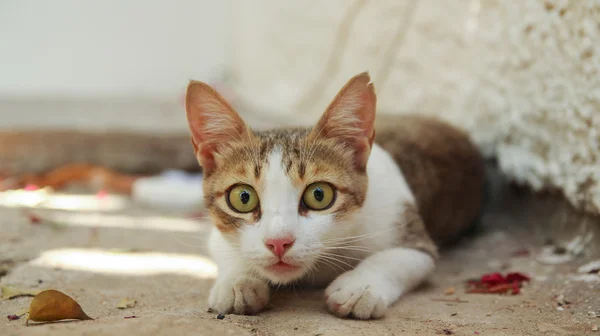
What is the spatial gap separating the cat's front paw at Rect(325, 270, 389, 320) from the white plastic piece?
1.85m

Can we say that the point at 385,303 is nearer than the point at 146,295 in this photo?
Yes

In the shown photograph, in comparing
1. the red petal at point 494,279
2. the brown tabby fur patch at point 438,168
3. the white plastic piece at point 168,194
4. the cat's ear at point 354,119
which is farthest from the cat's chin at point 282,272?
the white plastic piece at point 168,194

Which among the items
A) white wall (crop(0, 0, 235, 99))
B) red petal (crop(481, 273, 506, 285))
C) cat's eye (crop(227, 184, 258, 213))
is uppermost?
white wall (crop(0, 0, 235, 99))

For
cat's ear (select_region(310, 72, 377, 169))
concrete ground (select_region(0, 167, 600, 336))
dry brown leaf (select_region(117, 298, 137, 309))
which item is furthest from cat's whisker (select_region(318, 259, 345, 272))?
dry brown leaf (select_region(117, 298, 137, 309))

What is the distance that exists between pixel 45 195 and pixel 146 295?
2006 mm

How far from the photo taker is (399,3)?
11.7 feet

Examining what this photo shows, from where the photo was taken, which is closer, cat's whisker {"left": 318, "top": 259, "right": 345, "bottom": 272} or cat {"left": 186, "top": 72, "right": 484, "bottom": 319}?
cat {"left": 186, "top": 72, "right": 484, "bottom": 319}

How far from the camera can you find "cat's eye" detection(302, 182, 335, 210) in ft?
5.24

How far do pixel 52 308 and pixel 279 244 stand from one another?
618 mm

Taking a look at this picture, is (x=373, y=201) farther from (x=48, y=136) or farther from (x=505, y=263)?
(x=48, y=136)

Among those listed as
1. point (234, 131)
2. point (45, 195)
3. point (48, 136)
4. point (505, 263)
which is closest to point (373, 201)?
point (234, 131)

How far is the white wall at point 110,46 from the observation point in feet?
19.1

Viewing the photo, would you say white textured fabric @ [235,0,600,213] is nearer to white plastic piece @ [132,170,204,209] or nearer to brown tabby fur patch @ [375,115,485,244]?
brown tabby fur patch @ [375,115,485,244]

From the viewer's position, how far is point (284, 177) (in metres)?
1.57
